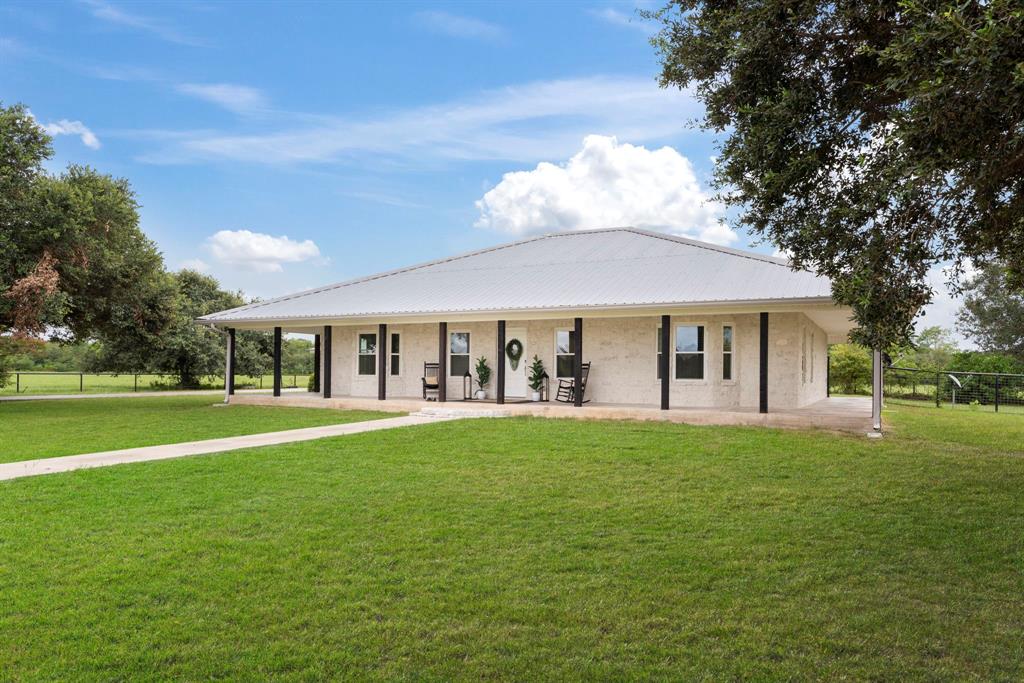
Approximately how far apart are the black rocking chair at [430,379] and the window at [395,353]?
3.33 ft

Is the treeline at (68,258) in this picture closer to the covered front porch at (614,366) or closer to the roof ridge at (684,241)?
the covered front porch at (614,366)

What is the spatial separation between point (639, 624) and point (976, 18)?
4.73 meters

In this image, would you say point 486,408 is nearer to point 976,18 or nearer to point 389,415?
point 389,415

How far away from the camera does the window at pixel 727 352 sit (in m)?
17.0

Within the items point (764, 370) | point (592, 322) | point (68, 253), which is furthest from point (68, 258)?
point (764, 370)

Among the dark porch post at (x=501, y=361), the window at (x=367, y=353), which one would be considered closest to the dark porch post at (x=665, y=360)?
the dark porch post at (x=501, y=361)

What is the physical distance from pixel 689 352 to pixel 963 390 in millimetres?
13625

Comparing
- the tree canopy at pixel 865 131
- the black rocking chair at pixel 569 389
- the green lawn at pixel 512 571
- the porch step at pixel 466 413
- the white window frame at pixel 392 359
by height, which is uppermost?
the tree canopy at pixel 865 131

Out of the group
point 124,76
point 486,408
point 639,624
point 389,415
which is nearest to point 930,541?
point 639,624

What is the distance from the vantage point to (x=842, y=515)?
24.1 feet

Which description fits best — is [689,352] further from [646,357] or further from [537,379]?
[537,379]

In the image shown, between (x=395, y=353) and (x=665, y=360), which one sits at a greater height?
(x=395, y=353)

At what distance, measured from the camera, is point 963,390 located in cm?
2473

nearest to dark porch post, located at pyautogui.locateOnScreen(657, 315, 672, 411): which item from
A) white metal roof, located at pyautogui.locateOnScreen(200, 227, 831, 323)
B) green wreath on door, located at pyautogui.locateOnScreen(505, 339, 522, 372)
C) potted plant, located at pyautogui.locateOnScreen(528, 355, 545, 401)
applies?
white metal roof, located at pyautogui.locateOnScreen(200, 227, 831, 323)
